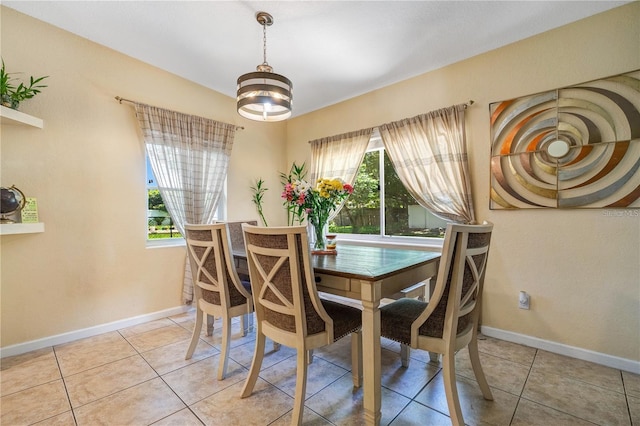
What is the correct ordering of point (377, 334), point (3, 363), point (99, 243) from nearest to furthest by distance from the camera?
point (377, 334) → point (3, 363) → point (99, 243)

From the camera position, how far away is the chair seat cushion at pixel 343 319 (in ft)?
5.02

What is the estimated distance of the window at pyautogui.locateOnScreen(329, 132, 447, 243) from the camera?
302 centimetres

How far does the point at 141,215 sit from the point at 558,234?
3.72 meters

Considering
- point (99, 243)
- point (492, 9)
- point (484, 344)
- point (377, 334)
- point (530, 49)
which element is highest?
point (492, 9)

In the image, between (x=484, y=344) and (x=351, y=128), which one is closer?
(x=484, y=344)

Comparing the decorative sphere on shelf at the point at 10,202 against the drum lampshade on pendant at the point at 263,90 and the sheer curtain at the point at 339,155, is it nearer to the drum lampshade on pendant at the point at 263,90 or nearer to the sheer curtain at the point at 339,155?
the drum lampshade on pendant at the point at 263,90

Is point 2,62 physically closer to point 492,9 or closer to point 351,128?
point 351,128

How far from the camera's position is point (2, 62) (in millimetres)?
2023

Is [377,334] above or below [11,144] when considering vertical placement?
below

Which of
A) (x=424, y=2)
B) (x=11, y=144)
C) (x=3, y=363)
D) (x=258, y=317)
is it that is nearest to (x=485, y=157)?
(x=424, y=2)

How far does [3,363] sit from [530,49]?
4.73 m

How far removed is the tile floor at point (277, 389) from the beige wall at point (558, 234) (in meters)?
0.27

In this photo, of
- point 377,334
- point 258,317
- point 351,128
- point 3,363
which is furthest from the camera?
point 351,128

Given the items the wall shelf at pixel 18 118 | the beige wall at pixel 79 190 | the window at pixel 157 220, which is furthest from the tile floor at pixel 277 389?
the wall shelf at pixel 18 118
